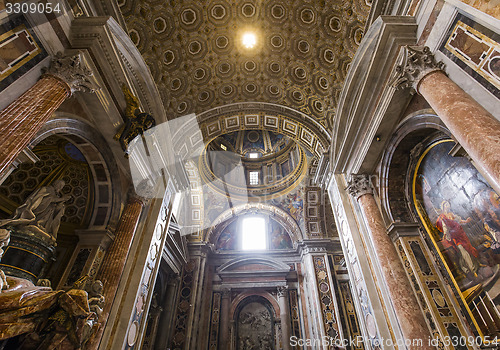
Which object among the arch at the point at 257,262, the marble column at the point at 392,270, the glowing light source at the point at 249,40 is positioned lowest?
the marble column at the point at 392,270

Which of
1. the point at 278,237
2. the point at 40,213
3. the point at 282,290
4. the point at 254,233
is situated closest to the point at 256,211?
the point at 254,233

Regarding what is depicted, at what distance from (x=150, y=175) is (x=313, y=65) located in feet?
21.7

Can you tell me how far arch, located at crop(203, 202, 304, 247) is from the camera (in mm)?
14102

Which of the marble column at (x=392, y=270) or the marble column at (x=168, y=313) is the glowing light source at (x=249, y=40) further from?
the marble column at (x=168, y=313)

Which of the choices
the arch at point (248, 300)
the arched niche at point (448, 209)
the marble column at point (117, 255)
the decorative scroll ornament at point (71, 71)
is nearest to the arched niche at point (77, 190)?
the marble column at point (117, 255)

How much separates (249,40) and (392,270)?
321 inches

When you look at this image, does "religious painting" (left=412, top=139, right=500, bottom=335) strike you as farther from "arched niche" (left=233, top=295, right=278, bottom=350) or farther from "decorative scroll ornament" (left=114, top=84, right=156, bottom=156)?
"arched niche" (left=233, top=295, right=278, bottom=350)

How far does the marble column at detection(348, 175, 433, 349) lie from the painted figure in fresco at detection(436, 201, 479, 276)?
3.47 feet

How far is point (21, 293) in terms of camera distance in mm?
2822

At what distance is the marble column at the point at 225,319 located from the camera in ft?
35.9

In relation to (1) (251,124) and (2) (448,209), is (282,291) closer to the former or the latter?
(1) (251,124)

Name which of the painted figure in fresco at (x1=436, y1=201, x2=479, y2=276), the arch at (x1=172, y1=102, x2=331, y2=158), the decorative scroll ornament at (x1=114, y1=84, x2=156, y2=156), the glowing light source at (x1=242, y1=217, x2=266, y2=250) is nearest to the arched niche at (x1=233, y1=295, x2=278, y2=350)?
the glowing light source at (x1=242, y1=217, x2=266, y2=250)

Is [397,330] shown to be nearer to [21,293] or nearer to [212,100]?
[21,293]

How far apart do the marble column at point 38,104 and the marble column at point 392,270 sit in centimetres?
679
